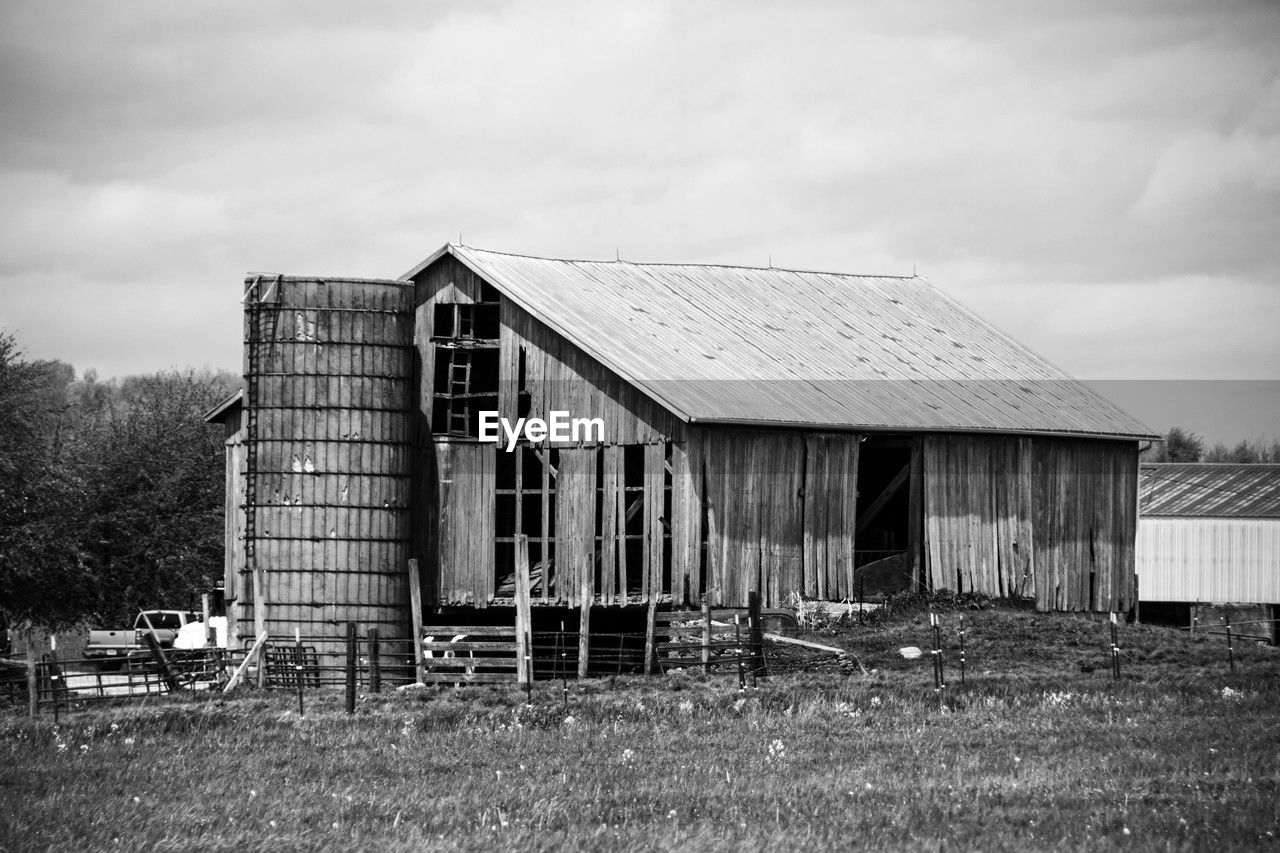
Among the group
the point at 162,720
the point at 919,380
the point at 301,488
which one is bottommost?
the point at 162,720

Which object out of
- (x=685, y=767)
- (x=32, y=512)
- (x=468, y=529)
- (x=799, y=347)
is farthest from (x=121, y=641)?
(x=685, y=767)

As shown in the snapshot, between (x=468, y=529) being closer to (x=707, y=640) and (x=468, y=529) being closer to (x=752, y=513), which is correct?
(x=752, y=513)

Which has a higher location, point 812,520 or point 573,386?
point 573,386

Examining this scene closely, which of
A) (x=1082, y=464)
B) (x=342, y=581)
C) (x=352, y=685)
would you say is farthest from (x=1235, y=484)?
(x=352, y=685)

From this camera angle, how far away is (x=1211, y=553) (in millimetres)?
60312

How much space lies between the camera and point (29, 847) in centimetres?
1497

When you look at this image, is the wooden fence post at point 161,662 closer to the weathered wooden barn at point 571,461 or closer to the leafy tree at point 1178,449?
the weathered wooden barn at point 571,461

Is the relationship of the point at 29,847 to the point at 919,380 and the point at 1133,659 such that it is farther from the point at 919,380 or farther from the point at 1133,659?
the point at 919,380

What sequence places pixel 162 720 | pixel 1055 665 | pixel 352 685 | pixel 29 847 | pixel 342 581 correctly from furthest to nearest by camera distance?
pixel 342 581, pixel 1055 665, pixel 352 685, pixel 162 720, pixel 29 847

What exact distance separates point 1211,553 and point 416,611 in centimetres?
3760

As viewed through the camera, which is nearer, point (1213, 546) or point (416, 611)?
point (416, 611)

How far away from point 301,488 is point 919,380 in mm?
15089

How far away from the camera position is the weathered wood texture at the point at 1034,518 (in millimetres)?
37906

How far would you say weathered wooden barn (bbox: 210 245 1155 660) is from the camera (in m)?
34.2
